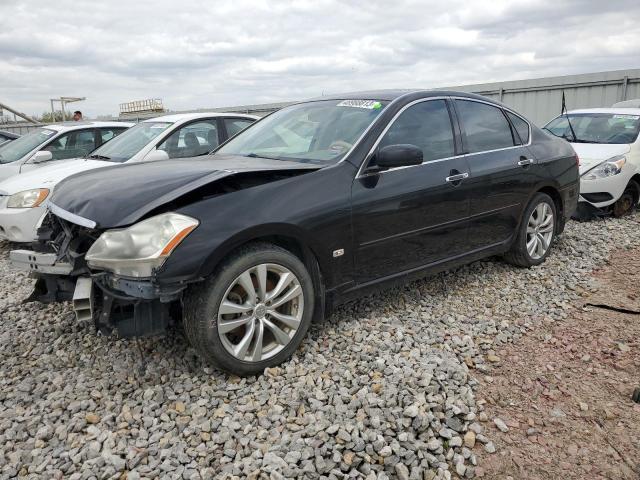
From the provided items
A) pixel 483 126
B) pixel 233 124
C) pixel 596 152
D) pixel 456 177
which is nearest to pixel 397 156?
pixel 456 177

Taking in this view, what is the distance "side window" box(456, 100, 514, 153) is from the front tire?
81.9 inches

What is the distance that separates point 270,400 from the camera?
112 inches

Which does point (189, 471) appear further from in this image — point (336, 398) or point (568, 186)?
point (568, 186)

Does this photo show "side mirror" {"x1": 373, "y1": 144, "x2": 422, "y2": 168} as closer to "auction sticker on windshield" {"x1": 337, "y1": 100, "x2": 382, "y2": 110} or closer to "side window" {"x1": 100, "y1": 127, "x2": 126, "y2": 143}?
"auction sticker on windshield" {"x1": 337, "y1": 100, "x2": 382, "y2": 110}

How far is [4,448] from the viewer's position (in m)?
2.54

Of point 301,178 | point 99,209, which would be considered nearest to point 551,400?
point 301,178

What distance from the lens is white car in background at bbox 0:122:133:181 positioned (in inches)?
290

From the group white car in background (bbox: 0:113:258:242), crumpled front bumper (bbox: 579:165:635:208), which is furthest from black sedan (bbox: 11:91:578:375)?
crumpled front bumper (bbox: 579:165:635:208)

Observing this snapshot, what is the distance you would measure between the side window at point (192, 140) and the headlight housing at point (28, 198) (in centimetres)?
138

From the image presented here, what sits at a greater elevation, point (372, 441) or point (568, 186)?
point (568, 186)

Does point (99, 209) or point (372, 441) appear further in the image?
point (99, 209)

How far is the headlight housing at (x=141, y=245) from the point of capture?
8.77 feet

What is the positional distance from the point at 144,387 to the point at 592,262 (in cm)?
454

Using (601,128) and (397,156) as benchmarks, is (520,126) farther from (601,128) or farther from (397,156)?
(601,128)
